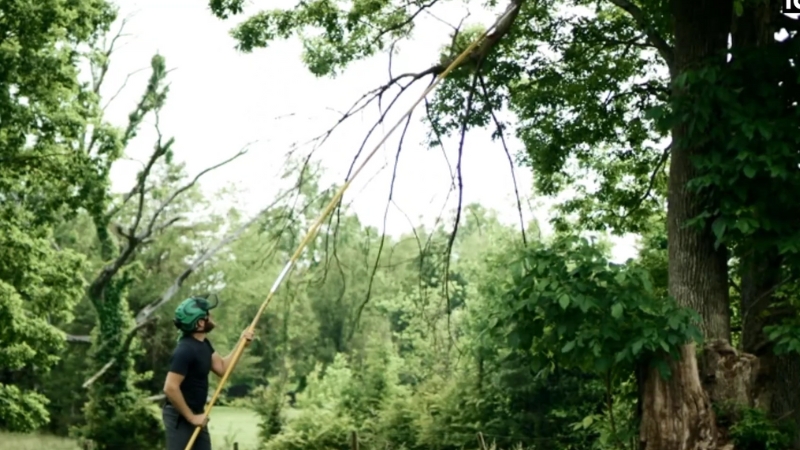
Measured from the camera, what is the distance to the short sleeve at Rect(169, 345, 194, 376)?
698 centimetres

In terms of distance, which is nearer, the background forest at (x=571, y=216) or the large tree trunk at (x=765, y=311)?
the background forest at (x=571, y=216)

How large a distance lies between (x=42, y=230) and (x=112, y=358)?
51.5 feet

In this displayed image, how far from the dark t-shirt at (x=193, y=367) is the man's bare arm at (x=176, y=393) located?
0.15 ft

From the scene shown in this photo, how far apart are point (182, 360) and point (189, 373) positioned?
0.46 feet

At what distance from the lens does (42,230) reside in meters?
22.8

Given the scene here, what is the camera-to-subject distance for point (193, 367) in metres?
7.10

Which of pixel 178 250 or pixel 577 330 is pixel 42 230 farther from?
pixel 178 250

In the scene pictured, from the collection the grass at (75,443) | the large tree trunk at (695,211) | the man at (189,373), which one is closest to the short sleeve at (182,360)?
the man at (189,373)

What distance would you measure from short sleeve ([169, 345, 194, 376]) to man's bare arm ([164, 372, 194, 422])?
0.10ft

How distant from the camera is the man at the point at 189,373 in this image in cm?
698

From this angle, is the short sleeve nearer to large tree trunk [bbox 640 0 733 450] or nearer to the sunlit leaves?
large tree trunk [bbox 640 0 733 450]

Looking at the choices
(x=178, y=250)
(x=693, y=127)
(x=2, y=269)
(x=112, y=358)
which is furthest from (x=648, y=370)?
(x=178, y=250)

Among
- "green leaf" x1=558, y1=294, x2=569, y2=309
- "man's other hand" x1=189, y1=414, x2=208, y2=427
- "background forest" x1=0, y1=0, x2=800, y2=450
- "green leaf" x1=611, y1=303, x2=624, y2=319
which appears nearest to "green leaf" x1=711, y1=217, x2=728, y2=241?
"background forest" x1=0, y1=0, x2=800, y2=450

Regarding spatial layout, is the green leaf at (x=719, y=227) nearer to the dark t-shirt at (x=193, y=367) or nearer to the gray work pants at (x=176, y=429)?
the dark t-shirt at (x=193, y=367)
